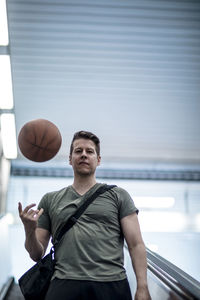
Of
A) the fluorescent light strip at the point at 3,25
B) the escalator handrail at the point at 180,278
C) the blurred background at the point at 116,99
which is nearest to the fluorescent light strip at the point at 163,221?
the blurred background at the point at 116,99

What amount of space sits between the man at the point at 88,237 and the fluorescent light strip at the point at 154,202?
7.39 meters

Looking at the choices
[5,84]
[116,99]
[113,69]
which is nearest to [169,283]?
[113,69]

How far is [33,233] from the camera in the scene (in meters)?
1.74

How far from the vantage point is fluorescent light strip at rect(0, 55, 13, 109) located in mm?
5434

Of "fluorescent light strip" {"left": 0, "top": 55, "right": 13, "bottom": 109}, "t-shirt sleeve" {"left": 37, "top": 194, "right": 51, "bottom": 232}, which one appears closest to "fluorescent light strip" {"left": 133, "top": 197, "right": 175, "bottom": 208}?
→ "fluorescent light strip" {"left": 0, "top": 55, "right": 13, "bottom": 109}

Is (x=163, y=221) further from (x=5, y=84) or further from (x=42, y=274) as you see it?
(x=42, y=274)

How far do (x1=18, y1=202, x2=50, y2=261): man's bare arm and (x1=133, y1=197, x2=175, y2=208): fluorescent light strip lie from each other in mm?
7390

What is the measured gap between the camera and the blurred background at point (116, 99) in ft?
16.4

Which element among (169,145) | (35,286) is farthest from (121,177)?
(35,286)

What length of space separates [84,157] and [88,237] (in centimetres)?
43

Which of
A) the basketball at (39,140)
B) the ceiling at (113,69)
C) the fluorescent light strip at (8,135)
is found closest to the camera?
the basketball at (39,140)

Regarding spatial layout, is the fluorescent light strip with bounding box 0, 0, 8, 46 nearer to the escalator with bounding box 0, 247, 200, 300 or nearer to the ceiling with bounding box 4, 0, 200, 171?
the ceiling with bounding box 4, 0, 200, 171

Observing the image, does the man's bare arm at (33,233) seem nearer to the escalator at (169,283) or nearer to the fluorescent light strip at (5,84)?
the escalator at (169,283)

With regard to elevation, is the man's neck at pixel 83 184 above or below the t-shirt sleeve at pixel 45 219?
above
